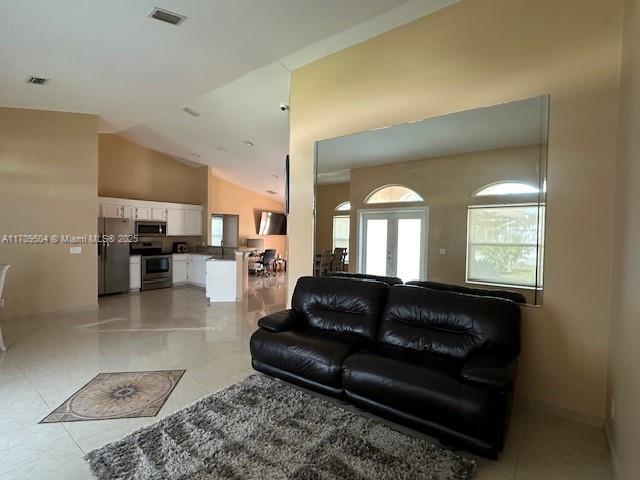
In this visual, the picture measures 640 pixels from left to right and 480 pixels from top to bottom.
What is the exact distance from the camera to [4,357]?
3482 millimetres

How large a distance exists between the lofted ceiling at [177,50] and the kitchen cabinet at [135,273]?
2.97 meters

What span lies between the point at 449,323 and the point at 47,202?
6125mm

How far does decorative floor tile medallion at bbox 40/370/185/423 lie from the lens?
2.42 m

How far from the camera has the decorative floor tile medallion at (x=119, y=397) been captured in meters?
2.42

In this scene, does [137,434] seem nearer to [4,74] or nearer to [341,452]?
[341,452]

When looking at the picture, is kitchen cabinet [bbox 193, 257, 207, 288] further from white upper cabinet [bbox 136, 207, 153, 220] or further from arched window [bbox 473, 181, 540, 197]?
arched window [bbox 473, 181, 540, 197]

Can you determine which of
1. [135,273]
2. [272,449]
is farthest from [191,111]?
[272,449]

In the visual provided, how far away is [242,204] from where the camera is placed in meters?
10.2

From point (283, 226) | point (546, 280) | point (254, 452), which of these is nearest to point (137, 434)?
point (254, 452)

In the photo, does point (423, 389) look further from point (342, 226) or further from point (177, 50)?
point (177, 50)

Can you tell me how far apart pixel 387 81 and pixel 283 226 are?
870 centimetres

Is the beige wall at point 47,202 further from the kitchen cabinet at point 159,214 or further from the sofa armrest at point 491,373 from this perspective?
the sofa armrest at point 491,373

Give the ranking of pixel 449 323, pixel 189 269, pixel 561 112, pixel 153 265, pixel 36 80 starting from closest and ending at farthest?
pixel 561 112 < pixel 449 323 < pixel 36 80 < pixel 153 265 < pixel 189 269

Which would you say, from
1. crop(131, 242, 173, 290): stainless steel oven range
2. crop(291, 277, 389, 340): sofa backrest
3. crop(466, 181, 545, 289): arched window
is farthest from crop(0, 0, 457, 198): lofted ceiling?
crop(131, 242, 173, 290): stainless steel oven range
